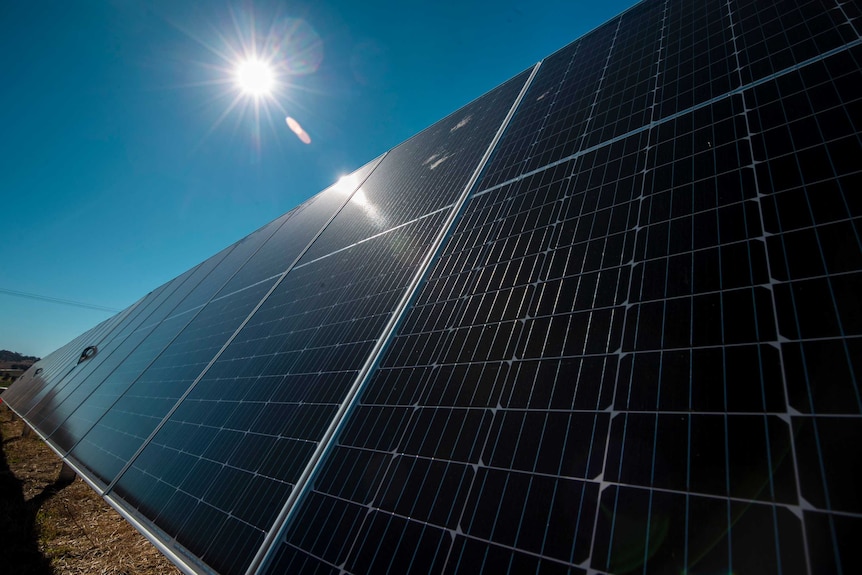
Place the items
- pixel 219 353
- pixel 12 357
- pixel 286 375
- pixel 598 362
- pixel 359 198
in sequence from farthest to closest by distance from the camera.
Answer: pixel 12 357 → pixel 359 198 → pixel 219 353 → pixel 286 375 → pixel 598 362

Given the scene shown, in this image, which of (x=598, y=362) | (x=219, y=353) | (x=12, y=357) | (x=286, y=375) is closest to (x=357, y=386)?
(x=286, y=375)

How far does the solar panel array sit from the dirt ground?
1.85 metres

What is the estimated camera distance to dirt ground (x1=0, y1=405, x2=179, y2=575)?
876 centimetres

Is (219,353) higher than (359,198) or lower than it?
lower

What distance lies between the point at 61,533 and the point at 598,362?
1495 cm

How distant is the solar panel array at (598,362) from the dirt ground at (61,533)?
185cm

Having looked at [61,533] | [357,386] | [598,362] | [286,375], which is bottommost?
[61,533]

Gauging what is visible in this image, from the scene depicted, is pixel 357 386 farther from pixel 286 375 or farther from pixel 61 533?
pixel 61 533

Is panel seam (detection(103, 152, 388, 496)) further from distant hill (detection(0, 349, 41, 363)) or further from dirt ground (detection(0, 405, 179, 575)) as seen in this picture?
distant hill (detection(0, 349, 41, 363))

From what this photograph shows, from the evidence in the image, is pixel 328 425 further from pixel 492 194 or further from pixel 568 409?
pixel 492 194

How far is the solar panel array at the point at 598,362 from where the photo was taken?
2.39 metres

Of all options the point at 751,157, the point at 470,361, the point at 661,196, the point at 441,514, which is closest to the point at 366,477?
the point at 441,514

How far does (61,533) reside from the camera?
403 inches

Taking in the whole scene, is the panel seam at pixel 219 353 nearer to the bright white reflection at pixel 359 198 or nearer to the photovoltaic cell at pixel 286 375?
the photovoltaic cell at pixel 286 375
